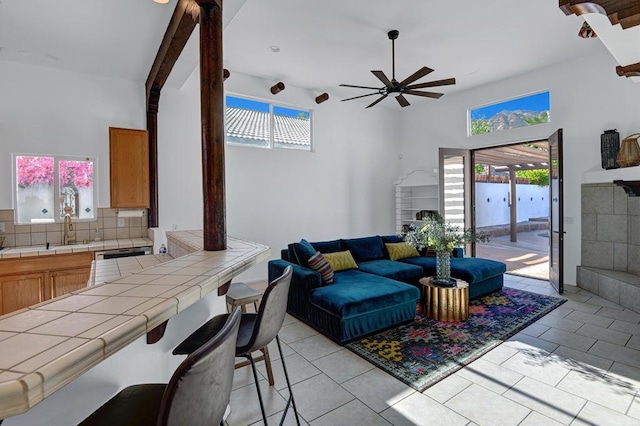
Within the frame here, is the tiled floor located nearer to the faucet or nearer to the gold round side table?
the gold round side table

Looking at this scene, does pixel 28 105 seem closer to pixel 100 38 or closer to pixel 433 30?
pixel 100 38

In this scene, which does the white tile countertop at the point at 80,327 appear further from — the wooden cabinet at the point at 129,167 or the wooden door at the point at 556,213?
the wooden door at the point at 556,213

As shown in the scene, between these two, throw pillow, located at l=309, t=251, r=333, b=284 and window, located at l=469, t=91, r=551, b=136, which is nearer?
throw pillow, located at l=309, t=251, r=333, b=284

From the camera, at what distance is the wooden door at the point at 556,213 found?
461 cm

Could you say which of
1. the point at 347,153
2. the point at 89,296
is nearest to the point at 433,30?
the point at 347,153

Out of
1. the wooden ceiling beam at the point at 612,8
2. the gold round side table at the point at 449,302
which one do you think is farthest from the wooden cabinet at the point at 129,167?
the wooden ceiling beam at the point at 612,8

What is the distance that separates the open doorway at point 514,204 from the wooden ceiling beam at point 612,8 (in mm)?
4192

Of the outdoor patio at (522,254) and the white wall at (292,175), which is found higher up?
the white wall at (292,175)

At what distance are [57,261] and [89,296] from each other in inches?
131

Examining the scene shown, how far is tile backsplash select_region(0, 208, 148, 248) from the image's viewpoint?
391cm

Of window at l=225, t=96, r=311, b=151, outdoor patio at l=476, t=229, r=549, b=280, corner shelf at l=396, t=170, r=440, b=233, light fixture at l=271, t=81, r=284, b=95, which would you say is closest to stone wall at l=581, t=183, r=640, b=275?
outdoor patio at l=476, t=229, r=549, b=280

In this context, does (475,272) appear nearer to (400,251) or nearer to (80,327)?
(400,251)

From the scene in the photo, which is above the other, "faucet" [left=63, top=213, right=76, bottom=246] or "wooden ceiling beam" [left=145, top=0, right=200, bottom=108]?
"wooden ceiling beam" [left=145, top=0, right=200, bottom=108]

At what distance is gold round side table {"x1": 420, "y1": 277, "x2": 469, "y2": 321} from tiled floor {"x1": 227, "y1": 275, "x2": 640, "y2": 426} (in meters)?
0.55
